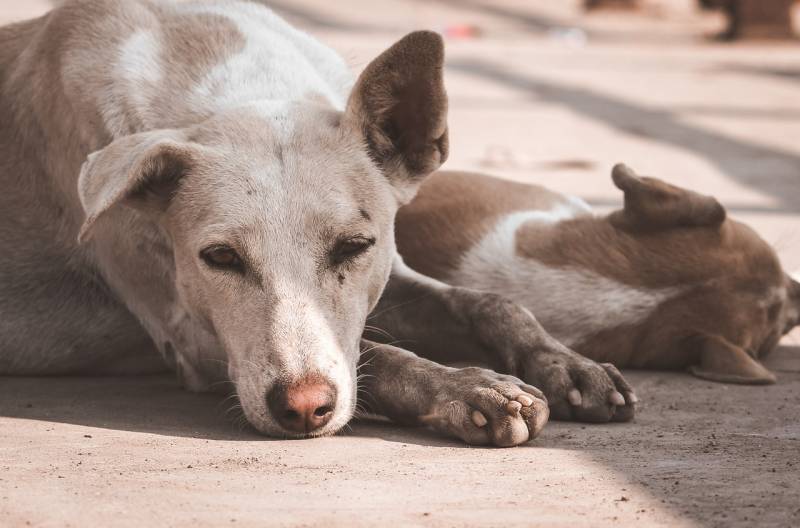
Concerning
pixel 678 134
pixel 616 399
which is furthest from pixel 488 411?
pixel 678 134

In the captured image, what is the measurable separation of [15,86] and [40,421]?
4.54 ft

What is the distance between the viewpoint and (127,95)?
4.14 meters

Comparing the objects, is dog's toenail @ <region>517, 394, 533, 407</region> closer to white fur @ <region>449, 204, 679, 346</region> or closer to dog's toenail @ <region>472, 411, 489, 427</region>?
dog's toenail @ <region>472, 411, 489, 427</region>

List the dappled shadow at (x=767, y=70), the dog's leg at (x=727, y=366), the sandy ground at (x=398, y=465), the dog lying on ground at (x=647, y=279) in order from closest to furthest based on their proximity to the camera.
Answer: the sandy ground at (x=398, y=465) → the dog's leg at (x=727, y=366) → the dog lying on ground at (x=647, y=279) → the dappled shadow at (x=767, y=70)

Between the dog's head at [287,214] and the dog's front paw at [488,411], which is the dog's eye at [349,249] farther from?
the dog's front paw at [488,411]

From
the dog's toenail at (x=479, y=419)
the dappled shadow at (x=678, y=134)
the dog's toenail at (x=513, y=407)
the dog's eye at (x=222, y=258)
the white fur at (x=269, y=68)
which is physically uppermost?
the white fur at (x=269, y=68)

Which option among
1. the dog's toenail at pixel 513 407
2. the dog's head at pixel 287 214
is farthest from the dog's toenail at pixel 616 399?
the dog's head at pixel 287 214

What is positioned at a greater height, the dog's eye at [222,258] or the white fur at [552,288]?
the dog's eye at [222,258]

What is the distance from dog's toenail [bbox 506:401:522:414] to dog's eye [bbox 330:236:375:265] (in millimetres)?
554

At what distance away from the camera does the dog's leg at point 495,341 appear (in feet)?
12.7

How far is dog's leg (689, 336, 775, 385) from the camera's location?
14.5ft

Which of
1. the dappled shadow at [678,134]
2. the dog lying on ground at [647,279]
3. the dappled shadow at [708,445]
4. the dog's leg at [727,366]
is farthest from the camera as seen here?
the dappled shadow at [678,134]

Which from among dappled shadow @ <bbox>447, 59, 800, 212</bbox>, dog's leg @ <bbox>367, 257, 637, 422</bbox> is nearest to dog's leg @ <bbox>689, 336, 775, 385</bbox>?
dog's leg @ <bbox>367, 257, 637, 422</bbox>

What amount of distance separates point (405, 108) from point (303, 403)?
0.95 meters
